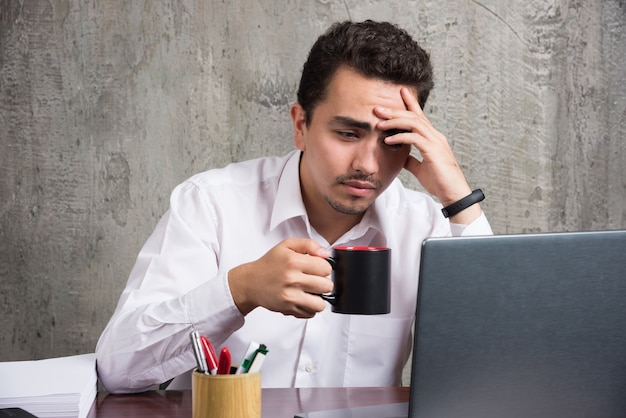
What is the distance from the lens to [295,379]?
5.65 ft

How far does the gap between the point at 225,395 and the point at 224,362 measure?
2.1 inches

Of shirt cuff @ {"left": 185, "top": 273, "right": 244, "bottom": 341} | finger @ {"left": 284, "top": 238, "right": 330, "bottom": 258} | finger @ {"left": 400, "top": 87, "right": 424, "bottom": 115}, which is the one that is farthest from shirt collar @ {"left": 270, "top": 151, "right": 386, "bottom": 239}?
finger @ {"left": 284, "top": 238, "right": 330, "bottom": 258}

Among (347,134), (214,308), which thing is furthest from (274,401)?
(347,134)

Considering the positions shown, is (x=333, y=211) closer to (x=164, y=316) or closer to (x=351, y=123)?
(x=351, y=123)

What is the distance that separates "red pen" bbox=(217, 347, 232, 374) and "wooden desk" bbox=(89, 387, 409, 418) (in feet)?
0.51

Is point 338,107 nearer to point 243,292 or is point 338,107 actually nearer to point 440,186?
point 440,186

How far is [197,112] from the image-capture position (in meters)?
2.43

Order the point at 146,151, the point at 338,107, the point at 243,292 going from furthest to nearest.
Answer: the point at 146,151, the point at 338,107, the point at 243,292

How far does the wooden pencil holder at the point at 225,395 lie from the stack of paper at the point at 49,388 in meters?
0.24

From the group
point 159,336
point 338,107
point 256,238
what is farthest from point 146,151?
point 159,336

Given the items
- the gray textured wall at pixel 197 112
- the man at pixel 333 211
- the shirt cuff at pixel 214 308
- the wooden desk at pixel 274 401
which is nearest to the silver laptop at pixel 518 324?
the wooden desk at pixel 274 401

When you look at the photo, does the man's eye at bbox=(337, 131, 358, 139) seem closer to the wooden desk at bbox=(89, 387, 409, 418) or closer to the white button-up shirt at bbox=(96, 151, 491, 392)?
the white button-up shirt at bbox=(96, 151, 491, 392)

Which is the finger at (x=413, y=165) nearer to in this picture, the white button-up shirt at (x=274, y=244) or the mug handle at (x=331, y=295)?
the white button-up shirt at (x=274, y=244)

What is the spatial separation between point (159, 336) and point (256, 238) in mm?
421
